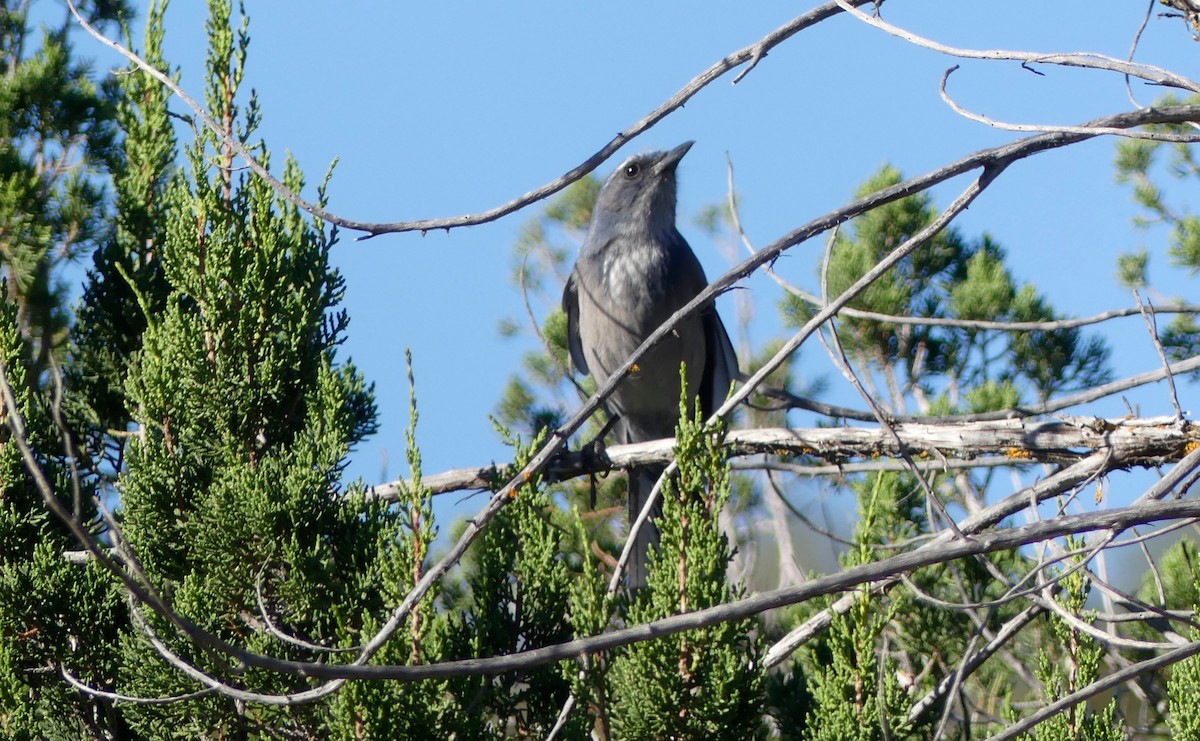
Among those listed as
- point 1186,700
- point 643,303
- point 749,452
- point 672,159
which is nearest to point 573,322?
point 643,303

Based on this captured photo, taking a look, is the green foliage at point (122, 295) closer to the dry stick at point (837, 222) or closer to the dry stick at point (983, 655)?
the dry stick at point (837, 222)

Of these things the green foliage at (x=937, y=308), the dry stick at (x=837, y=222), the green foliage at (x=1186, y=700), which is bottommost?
the green foliage at (x=1186, y=700)

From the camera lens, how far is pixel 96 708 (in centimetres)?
350

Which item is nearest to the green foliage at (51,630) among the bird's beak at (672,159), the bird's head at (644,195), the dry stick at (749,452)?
the dry stick at (749,452)

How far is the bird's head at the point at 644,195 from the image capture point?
20.2ft

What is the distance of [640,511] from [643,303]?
112cm

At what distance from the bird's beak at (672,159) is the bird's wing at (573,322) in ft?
2.23

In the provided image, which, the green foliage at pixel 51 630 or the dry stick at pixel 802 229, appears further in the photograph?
the green foliage at pixel 51 630

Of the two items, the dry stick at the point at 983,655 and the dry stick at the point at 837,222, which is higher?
the dry stick at the point at 837,222

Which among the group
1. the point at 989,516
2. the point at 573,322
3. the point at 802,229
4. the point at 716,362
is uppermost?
the point at 573,322

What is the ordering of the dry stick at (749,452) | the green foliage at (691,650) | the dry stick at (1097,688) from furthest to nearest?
the dry stick at (749,452)
the green foliage at (691,650)
the dry stick at (1097,688)

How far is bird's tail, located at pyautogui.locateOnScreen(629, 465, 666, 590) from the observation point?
15.8 ft

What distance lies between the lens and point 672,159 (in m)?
6.26

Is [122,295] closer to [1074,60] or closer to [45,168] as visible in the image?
[45,168]
